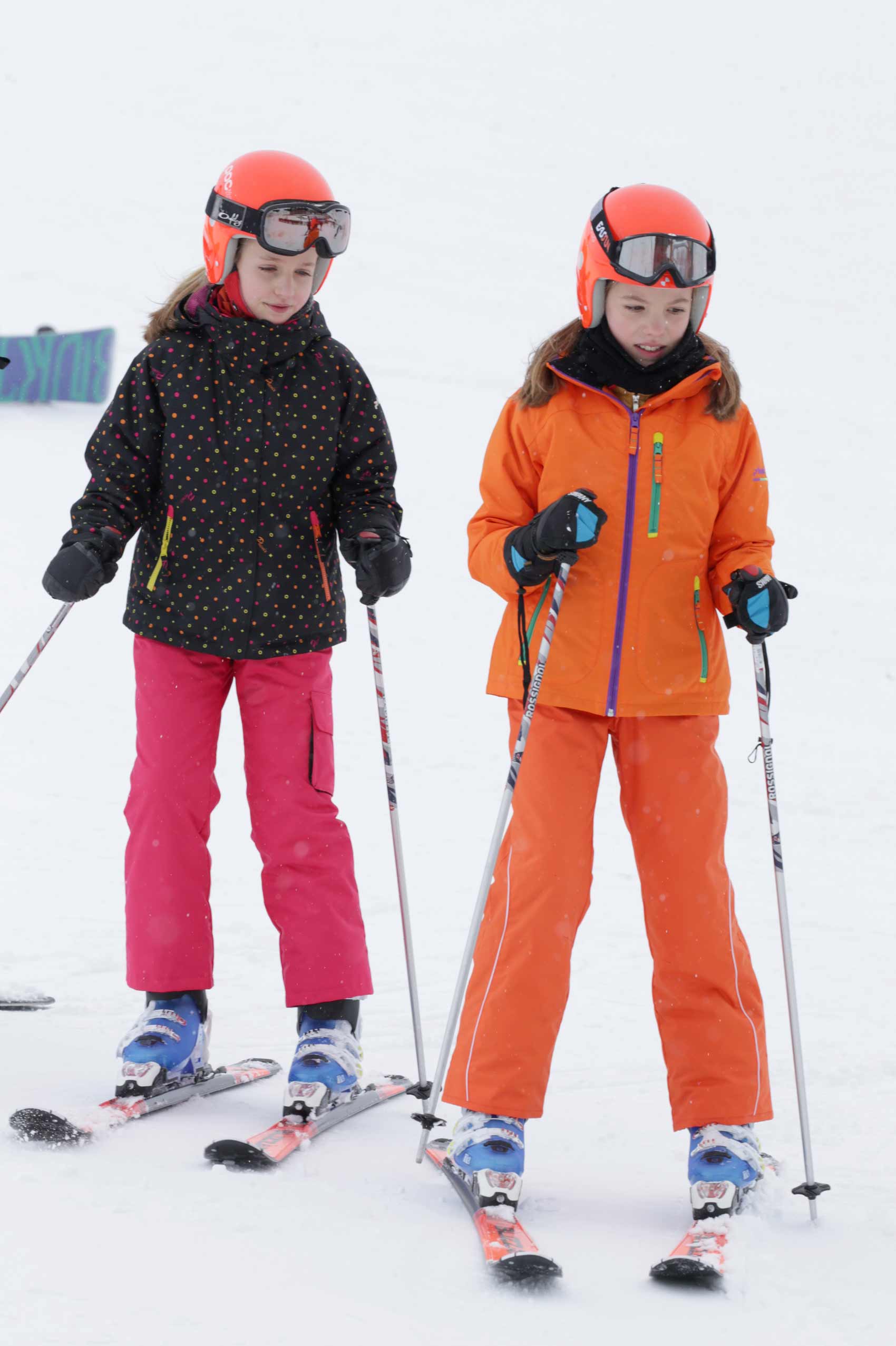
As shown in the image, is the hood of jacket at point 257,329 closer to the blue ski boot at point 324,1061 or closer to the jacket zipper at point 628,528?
the jacket zipper at point 628,528

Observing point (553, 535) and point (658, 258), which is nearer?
point (553, 535)

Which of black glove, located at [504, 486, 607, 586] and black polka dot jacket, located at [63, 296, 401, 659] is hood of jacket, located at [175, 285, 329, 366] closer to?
black polka dot jacket, located at [63, 296, 401, 659]

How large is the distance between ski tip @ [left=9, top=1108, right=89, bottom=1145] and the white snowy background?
43 mm

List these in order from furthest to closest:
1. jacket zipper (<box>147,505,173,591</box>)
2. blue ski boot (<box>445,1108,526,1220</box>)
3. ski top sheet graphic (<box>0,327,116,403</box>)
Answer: ski top sheet graphic (<box>0,327,116,403</box>), jacket zipper (<box>147,505,173,591</box>), blue ski boot (<box>445,1108,526,1220</box>)

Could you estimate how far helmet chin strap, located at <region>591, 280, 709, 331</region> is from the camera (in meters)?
3.02

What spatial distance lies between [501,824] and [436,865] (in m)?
2.47

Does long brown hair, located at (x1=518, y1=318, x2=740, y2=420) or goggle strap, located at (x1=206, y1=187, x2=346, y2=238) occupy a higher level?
goggle strap, located at (x1=206, y1=187, x2=346, y2=238)

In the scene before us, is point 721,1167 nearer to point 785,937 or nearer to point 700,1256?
point 700,1256

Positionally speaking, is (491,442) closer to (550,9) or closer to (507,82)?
(507,82)

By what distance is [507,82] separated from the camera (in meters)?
28.4

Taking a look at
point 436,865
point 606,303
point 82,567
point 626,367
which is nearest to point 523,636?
point 626,367

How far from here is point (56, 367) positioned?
12.9 meters

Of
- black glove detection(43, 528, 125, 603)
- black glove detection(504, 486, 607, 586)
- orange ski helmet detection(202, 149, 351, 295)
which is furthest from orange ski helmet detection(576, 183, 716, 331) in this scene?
black glove detection(43, 528, 125, 603)

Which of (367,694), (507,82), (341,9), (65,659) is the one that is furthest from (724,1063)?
(341,9)
